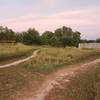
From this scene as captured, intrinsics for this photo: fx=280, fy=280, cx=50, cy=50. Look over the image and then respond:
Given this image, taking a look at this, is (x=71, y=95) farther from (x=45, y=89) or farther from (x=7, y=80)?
(x=7, y=80)

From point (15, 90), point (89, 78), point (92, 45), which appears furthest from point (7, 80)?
point (92, 45)

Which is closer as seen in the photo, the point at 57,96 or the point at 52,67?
the point at 57,96

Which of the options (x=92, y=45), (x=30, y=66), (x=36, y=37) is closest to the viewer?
(x=30, y=66)

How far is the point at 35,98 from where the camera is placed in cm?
1459

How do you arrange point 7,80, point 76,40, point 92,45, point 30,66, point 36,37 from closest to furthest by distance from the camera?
point 7,80 < point 30,66 < point 92,45 < point 36,37 < point 76,40

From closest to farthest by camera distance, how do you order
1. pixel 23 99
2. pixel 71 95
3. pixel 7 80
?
pixel 23 99 → pixel 71 95 → pixel 7 80

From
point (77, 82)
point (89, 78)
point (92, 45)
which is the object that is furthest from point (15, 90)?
point (92, 45)

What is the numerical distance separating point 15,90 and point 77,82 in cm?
503

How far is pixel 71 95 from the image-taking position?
15.6 metres

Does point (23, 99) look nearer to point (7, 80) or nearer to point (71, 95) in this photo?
point (71, 95)

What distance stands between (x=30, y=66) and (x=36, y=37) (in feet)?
188

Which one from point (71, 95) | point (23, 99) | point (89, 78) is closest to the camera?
point (23, 99)

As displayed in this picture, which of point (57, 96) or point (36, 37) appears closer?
point (57, 96)

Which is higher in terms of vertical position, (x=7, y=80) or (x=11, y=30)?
(x=11, y=30)
